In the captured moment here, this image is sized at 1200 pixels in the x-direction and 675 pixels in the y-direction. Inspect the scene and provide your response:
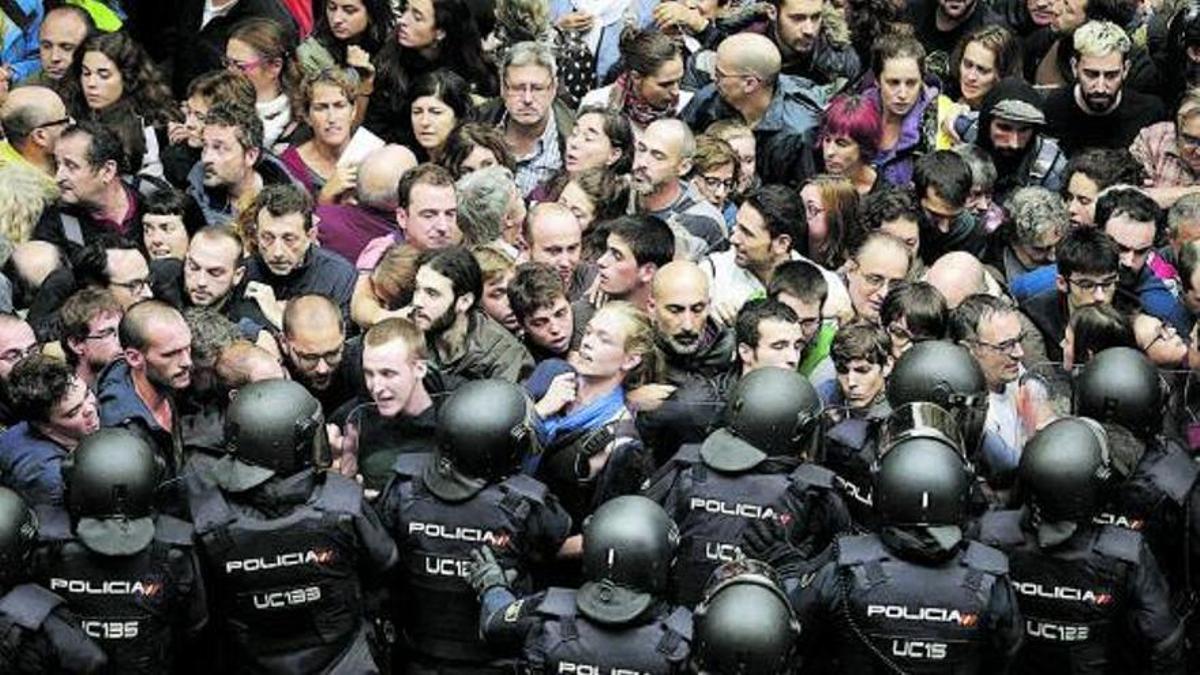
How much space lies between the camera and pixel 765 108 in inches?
534

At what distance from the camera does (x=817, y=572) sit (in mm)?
9195

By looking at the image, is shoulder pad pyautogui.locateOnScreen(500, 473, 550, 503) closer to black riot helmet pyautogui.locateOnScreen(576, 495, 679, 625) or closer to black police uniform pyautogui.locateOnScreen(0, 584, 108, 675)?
black riot helmet pyautogui.locateOnScreen(576, 495, 679, 625)

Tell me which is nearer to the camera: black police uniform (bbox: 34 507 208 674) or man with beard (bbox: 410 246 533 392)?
black police uniform (bbox: 34 507 208 674)

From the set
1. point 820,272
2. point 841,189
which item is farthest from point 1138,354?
point 841,189

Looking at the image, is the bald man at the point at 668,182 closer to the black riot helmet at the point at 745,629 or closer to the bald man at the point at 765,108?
the bald man at the point at 765,108

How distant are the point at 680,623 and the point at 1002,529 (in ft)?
4.61

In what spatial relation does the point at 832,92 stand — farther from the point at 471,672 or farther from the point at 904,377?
the point at 471,672

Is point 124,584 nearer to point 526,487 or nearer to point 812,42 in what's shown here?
point 526,487

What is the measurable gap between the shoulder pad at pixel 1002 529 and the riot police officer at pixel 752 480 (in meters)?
0.55

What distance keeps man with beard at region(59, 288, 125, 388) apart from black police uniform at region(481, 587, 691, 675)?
269 cm

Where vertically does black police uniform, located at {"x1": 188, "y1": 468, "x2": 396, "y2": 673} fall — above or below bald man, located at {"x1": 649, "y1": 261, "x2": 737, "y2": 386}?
below

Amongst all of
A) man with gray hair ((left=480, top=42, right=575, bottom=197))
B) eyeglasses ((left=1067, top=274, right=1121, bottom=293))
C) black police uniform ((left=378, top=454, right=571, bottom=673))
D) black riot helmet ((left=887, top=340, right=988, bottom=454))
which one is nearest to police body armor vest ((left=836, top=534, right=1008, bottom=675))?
black riot helmet ((left=887, top=340, right=988, bottom=454))

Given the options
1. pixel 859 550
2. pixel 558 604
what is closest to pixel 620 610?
pixel 558 604

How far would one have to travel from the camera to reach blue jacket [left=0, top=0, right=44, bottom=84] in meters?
14.2
